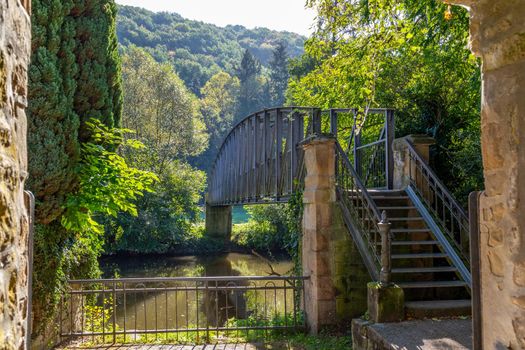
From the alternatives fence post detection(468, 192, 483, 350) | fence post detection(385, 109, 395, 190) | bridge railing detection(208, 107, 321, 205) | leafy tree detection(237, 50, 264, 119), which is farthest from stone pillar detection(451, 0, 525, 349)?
leafy tree detection(237, 50, 264, 119)

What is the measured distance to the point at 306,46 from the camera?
8.05m

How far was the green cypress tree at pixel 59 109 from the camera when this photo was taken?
6.05 meters

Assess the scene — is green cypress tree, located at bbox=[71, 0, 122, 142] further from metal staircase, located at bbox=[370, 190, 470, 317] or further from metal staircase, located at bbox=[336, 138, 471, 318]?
metal staircase, located at bbox=[370, 190, 470, 317]

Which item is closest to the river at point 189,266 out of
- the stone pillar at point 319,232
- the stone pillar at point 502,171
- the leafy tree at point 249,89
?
the stone pillar at point 319,232

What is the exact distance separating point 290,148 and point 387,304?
24.9 ft

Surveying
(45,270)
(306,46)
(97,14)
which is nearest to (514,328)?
(45,270)

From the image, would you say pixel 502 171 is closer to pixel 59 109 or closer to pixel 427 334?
pixel 427 334

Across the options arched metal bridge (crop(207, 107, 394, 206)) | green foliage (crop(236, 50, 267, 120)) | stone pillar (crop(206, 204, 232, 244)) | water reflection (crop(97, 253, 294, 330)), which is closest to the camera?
arched metal bridge (crop(207, 107, 394, 206))

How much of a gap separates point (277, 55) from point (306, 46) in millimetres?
57596

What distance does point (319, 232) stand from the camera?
278 inches

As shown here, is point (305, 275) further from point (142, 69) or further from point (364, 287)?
point (142, 69)

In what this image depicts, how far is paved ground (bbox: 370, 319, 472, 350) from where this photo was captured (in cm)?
461

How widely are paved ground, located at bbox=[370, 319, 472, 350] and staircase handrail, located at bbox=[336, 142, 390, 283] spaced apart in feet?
2.16

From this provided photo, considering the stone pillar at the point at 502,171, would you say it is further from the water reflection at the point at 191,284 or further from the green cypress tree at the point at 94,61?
the water reflection at the point at 191,284
